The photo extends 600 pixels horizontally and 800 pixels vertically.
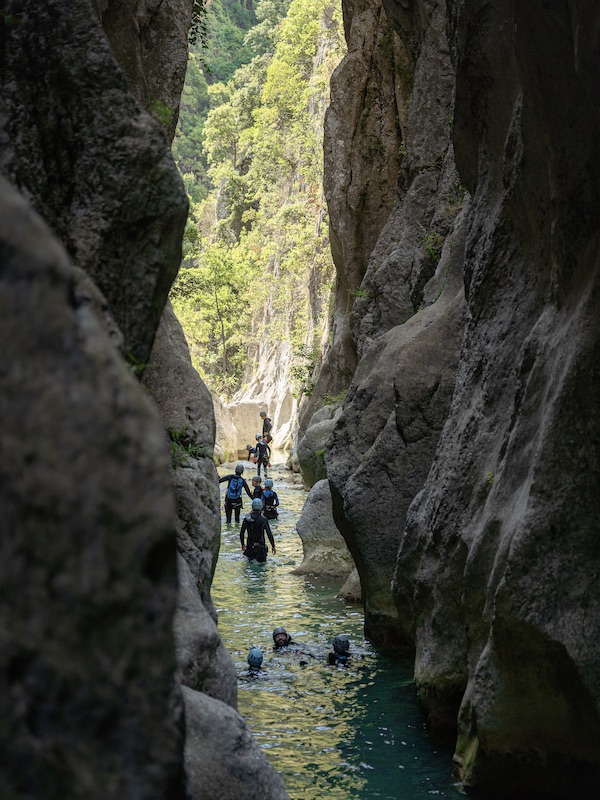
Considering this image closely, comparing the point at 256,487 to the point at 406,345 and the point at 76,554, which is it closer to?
the point at 406,345

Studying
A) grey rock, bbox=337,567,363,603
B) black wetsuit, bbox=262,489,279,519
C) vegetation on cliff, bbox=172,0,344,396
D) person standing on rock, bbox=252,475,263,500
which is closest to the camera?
grey rock, bbox=337,567,363,603

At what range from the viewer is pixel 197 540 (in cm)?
888

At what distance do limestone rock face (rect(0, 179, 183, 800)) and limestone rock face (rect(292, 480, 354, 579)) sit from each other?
15275 millimetres

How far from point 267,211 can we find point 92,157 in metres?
50.6

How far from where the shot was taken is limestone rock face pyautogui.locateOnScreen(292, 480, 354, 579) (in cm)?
1788

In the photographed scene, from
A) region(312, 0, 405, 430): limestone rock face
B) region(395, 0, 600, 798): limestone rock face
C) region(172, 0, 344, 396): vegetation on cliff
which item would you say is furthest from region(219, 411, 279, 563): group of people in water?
region(172, 0, 344, 396): vegetation on cliff

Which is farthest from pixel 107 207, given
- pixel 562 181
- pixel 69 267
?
pixel 562 181

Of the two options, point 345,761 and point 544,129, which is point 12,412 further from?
point 345,761

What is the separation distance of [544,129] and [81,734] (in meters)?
6.35

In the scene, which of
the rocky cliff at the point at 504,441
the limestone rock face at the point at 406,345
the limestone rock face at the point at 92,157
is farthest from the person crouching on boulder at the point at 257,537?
the limestone rock face at the point at 92,157

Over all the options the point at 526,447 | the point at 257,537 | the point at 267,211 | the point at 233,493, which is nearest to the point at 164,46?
the point at 526,447

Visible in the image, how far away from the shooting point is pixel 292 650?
40.7 ft

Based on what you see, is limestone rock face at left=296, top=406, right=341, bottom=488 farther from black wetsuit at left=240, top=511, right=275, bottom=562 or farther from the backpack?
black wetsuit at left=240, top=511, right=275, bottom=562

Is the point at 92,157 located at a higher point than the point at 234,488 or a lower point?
higher
